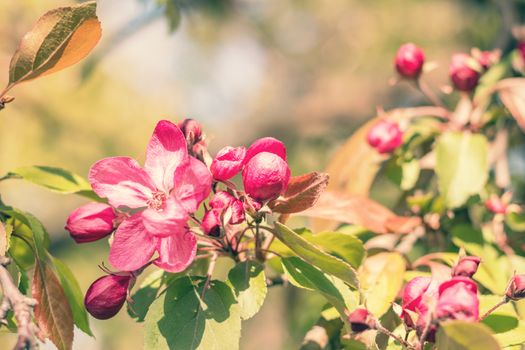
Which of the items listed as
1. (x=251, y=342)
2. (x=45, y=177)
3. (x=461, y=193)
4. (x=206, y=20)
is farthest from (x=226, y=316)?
(x=206, y=20)

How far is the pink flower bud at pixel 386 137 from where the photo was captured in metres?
1.72

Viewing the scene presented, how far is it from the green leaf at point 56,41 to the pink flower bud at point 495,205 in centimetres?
113

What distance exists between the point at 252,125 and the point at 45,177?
2033mm

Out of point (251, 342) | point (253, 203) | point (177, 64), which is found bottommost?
point (251, 342)

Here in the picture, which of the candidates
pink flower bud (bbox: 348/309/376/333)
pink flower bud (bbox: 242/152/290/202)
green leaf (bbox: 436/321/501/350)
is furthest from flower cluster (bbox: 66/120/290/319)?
green leaf (bbox: 436/321/501/350)

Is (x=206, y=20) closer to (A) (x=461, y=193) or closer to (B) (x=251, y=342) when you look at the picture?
(B) (x=251, y=342)

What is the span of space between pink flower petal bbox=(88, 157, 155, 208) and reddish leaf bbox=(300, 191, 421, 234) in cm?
33

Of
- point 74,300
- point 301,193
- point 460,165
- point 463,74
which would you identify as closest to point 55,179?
point 74,300

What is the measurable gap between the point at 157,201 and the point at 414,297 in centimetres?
44

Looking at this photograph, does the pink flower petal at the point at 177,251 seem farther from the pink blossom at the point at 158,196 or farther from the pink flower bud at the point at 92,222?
the pink flower bud at the point at 92,222

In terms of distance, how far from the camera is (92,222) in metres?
1.14

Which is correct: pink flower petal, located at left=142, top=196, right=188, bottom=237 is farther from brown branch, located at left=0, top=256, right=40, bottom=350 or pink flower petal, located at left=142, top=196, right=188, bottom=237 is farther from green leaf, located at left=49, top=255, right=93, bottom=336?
green leaf, located at left=49, top=255, right=93, bottom=336

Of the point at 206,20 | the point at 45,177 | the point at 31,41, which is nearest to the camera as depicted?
the point at 31,41

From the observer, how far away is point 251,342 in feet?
12.7
